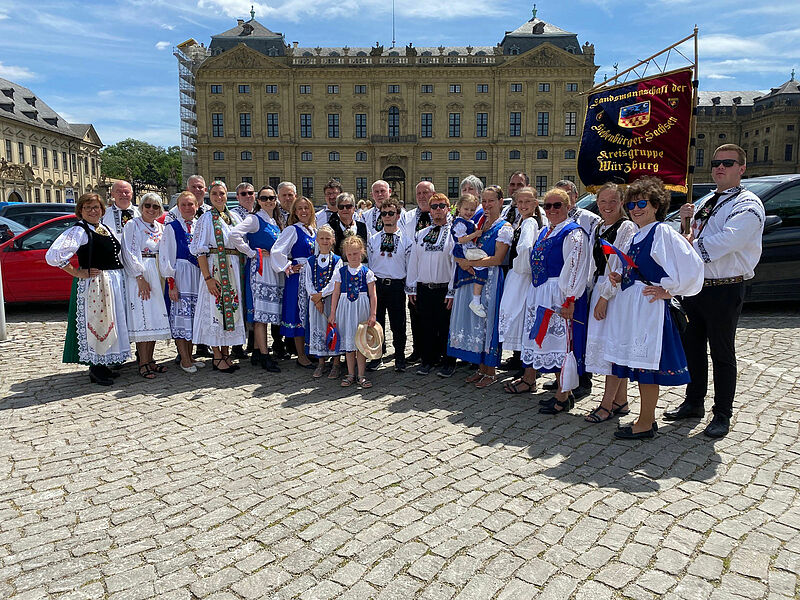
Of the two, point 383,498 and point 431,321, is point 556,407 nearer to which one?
point 431,321

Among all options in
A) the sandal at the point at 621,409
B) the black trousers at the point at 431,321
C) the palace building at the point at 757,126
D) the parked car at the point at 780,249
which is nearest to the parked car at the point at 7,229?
the black trousers at the point at 431,321

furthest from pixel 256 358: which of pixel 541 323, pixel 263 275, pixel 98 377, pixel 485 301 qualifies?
pixel 541 323

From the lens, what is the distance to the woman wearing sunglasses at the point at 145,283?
6281 mm

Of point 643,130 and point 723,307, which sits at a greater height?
point 643,130

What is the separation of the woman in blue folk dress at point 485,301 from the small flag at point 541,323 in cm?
73

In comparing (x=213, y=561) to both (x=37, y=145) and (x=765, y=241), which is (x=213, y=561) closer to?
(x=765, y=241)

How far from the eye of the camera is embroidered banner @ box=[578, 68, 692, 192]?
19.9 ft

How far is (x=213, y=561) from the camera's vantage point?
300 centimetres

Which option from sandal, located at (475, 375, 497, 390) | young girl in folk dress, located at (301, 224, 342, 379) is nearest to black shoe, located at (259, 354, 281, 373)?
young girl in folk dress, located at (301, 224, 342, 379)

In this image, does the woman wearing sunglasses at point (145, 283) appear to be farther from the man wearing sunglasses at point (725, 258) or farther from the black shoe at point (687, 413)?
the man wearing sunglasses at point (725, 258)

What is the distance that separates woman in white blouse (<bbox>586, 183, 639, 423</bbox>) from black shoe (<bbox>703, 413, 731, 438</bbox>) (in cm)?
73

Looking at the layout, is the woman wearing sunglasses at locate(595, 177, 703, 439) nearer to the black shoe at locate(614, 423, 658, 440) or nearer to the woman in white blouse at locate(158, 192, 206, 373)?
the black shoe at locate(614, 423, 658, 440)

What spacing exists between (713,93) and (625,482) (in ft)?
305

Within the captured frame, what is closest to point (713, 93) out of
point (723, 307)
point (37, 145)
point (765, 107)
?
point (765, 107)
